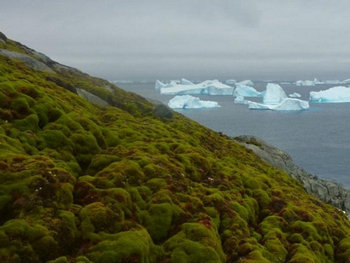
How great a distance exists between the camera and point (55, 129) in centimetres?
2377

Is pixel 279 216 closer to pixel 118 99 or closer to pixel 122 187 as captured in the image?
pixel 122 187

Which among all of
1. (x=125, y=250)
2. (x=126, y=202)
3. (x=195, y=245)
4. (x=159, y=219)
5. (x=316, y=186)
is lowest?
(x=316, y=186)

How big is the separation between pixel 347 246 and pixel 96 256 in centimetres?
1630

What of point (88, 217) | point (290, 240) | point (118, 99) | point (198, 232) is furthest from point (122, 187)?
point (118, 99)

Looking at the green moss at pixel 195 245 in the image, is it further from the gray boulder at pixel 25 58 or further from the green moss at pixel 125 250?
the gray boulder at pixel 25 58

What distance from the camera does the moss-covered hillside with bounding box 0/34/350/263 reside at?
14875 mm

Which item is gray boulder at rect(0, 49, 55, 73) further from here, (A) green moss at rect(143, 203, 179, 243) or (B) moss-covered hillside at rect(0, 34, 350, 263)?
(A) green moss at rect(143, 203, 179, 243)

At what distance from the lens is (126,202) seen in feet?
58.1

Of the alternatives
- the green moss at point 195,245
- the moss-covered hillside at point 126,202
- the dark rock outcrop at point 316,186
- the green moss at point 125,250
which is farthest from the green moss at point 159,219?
the dark rock outcrop at point 316,186

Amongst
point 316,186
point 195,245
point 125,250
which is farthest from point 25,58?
point 316,186

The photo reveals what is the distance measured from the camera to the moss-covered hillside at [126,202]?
14875 mm

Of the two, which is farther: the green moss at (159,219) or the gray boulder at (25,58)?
the gray boulder at (25,58)

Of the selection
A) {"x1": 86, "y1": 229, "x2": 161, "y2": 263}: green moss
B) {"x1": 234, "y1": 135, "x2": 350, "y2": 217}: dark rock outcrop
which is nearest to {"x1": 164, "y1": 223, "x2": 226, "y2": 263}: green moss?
{"x1": 86, "y1": 229, "x2": 161, "y2": 263}: green moss

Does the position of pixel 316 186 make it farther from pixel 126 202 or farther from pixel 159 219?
pixel 126 202
